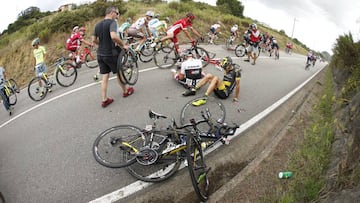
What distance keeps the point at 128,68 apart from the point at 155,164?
358 cm

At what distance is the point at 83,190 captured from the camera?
Answer: 4.20 metres

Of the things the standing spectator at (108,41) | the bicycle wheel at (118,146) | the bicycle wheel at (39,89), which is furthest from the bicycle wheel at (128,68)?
the bicycle wheel at (39,89)

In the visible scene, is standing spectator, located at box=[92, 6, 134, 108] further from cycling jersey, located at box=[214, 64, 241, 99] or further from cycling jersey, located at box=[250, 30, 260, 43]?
cycling jersey, located at box=[250, 30, 260, 43]

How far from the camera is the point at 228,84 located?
7.84m

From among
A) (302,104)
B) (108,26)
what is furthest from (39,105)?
(302,104)

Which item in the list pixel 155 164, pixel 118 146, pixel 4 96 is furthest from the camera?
pixel 4 96

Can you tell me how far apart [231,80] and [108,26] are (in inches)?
154

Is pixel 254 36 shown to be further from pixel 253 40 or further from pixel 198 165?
pixel 198 165

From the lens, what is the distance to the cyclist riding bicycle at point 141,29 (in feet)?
33.4

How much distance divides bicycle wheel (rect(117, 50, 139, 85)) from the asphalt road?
0.54m

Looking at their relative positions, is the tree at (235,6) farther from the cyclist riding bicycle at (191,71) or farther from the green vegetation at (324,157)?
the green vegetation at (324,157)

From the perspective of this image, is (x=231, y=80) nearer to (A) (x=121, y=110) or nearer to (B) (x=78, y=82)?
(A) (x=121, y=110)

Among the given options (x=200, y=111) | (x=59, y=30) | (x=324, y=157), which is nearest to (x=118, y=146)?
(x=200, y=111)

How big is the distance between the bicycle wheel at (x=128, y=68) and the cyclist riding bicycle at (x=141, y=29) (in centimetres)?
266
